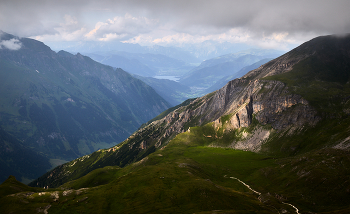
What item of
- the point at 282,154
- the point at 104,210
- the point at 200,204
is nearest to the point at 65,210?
the point at 104,210

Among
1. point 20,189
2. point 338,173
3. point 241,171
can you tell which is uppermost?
point 20,189

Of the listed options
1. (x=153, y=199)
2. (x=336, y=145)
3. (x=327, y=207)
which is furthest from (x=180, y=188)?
(x=336, y=145)

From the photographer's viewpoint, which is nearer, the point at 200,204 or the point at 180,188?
the point at 200,204

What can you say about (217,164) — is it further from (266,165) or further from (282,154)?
Result: (282,154)

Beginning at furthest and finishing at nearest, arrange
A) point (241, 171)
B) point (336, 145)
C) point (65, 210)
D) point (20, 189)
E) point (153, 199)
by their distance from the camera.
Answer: point (241, 171), point (336, 145), point (20, 189), point (153, 199), point (65, 210)

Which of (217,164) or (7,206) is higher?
(7,206)

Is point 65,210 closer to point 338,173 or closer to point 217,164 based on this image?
point 217,164

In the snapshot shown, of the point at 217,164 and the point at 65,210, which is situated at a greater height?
the point at 65,210

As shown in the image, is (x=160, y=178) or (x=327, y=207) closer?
(x=327, y=207)

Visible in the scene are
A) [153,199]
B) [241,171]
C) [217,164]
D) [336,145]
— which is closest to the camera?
[153,199]
